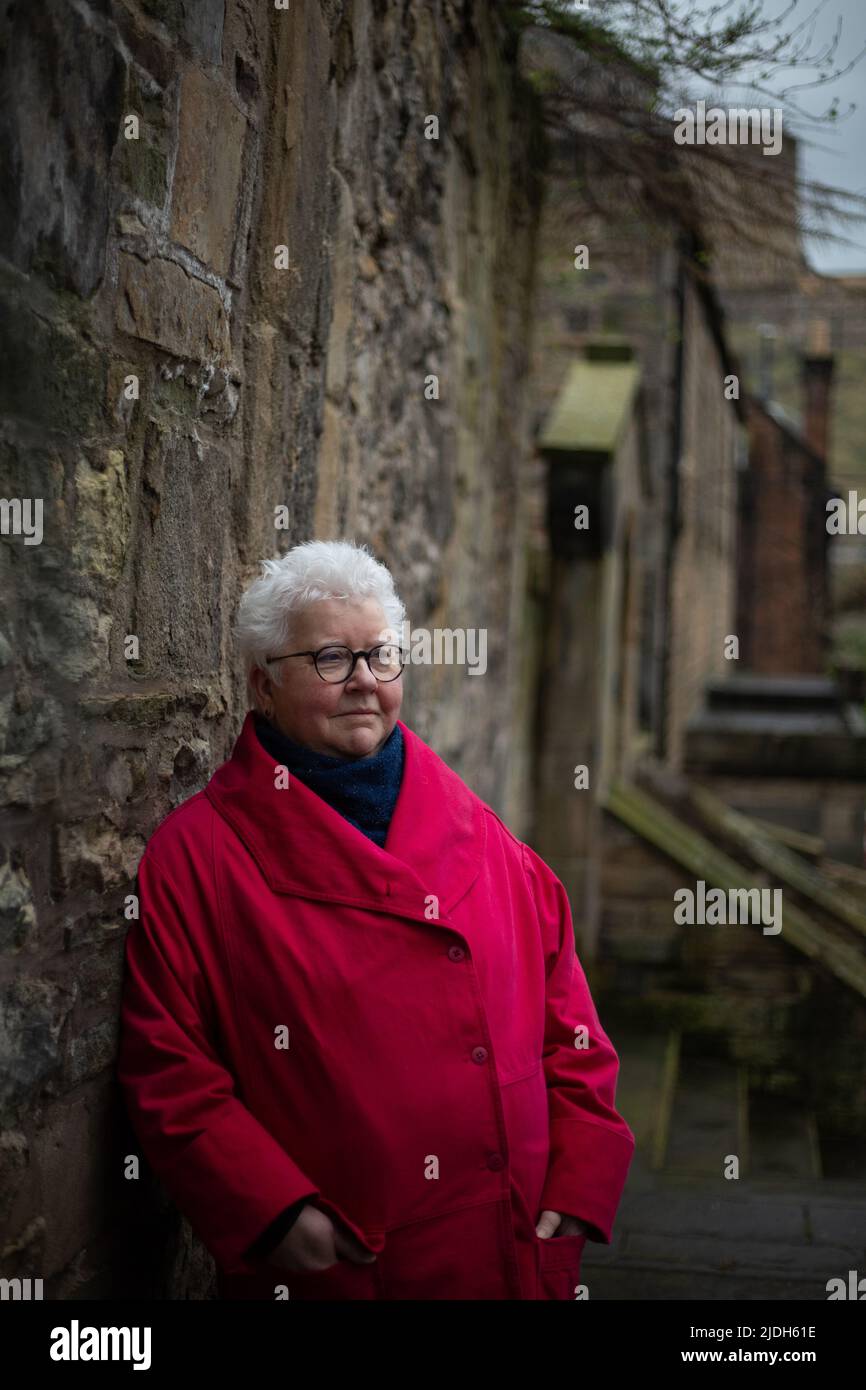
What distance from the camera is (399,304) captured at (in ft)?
12.9

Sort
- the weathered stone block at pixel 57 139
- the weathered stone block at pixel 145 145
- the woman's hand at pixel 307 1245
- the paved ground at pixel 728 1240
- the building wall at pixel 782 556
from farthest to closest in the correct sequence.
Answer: the building wall at pixel 782 556 < the paved ground at pixel 728 1240 < the weathered stone block at pixel 145 145 < the woman's hand at pixel 307 1245 < the weathered stone block at pixel 57 139

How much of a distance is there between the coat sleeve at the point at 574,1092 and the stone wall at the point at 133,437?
65 centimetres

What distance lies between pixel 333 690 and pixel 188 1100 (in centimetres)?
62

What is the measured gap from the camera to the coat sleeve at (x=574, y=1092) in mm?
2096

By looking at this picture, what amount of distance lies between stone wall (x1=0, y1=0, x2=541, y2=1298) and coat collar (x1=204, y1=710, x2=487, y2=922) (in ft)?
0.69

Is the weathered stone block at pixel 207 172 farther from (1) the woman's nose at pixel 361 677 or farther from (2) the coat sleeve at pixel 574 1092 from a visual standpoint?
(2) the coat sleeve at pixel 574 1092

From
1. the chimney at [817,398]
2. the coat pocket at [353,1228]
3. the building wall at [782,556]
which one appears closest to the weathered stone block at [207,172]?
the coat pocket at [353,1228]

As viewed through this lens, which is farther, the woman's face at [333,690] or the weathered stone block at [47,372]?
the woman's face at [333,690]

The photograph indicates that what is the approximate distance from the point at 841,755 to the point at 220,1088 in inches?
453

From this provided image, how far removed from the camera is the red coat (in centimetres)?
188

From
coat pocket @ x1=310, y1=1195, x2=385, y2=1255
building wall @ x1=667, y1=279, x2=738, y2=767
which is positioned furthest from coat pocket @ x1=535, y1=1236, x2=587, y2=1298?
building wall @ x1=667, y1=279, x2=738, y2=767

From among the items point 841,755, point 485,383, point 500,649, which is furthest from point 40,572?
point 841,755

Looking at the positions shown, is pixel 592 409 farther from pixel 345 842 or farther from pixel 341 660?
pixel 345 842

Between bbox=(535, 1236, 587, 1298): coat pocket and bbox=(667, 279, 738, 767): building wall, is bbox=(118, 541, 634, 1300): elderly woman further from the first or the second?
bbox=(667, 279, 738, 767): building wall
